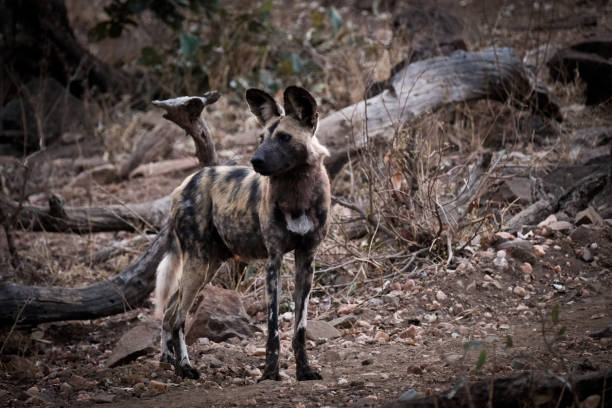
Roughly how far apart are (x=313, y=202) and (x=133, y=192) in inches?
191

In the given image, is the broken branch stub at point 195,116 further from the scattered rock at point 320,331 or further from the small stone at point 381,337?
the small stone at point 381,337

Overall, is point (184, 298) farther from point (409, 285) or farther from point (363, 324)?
point (409, 285)

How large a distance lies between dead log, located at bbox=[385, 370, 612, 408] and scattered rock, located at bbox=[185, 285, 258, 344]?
87.4 inches

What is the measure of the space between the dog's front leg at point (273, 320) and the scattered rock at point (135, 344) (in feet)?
3.86

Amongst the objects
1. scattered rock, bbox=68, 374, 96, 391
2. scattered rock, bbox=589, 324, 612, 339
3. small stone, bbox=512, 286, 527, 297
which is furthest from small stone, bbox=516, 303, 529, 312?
scattered rock, bbox=68, 374, 96, 391

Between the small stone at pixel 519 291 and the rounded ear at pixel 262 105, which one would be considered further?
the small stone at pixel 519 291

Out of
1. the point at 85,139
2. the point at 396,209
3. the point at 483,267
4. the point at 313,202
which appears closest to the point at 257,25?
the point at 85,139

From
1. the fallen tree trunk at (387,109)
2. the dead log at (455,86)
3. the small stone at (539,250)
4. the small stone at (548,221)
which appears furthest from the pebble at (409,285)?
the dead log at (455,86)

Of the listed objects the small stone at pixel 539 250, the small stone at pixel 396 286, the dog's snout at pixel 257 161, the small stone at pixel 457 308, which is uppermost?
the dog's snout at pixel 257 161

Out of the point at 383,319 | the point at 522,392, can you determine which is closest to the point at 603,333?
the point at 522,392

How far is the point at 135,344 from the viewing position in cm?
441

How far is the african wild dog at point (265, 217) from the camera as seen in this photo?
3504mm

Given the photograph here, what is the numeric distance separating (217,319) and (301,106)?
1759mm

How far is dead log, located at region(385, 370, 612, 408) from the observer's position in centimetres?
242
